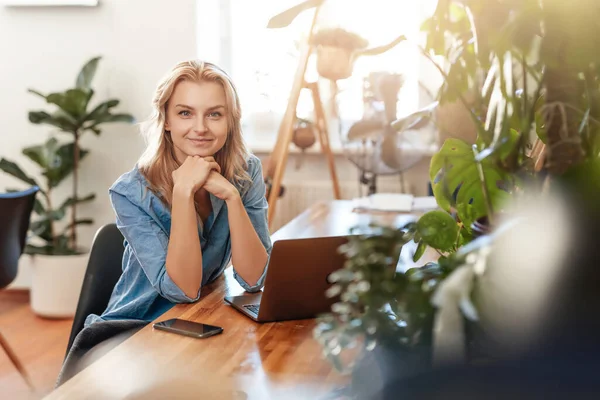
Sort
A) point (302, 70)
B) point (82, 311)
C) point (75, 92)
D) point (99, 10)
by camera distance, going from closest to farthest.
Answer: point (82, 311) < point (302, 70) < point (75, 92) < point (99, 10)

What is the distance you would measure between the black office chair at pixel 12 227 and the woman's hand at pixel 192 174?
3.94ft

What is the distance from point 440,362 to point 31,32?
4.14m

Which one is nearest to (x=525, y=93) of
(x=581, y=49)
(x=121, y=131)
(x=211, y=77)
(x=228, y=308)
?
(x=581, y=49)

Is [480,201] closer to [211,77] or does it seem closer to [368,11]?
[211,77]

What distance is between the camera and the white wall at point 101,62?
423 cm

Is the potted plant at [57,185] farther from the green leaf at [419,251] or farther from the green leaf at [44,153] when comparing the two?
the green leaf at [419,251]

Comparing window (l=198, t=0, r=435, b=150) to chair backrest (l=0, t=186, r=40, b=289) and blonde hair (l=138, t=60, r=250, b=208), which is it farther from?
blonde hair (l=138, t=60, r=250, b=208)

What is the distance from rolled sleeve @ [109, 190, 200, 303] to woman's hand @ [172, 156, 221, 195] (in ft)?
0.36

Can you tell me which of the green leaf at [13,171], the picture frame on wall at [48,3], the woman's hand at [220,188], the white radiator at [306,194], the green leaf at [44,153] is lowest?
the white radiator at [306,194]

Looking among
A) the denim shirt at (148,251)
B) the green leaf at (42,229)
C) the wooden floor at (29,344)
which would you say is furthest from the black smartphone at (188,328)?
the green leaf at (42,229)

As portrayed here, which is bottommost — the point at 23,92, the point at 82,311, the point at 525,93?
the point at 82,311

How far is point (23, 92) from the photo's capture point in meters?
4.43

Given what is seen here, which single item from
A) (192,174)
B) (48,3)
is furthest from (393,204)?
(48,3)

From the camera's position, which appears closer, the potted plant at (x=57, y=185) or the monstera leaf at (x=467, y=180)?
the monstera leaf at (x=467, y=180)
